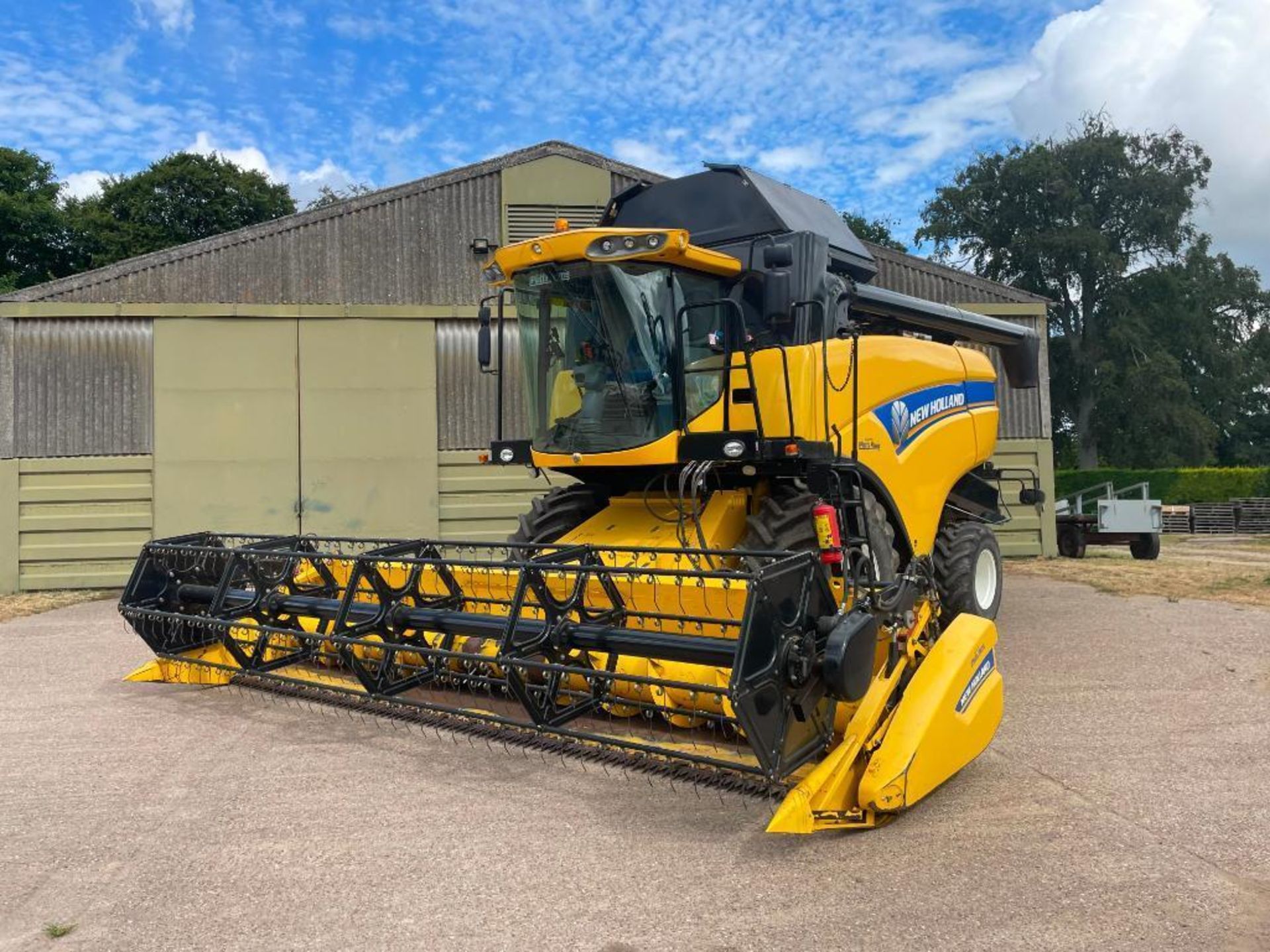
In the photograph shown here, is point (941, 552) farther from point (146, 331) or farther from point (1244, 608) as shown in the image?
point (146, 331)

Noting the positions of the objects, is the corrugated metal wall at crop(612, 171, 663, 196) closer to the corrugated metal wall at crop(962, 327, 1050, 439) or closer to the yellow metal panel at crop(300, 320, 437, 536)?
the yellow metal panel at crop(300, 320, 437, 536)

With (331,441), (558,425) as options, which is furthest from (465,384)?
(558,425)

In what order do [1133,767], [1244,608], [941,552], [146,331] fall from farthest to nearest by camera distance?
[146,331]
[1244,608]
[941,552]
[1133,767]

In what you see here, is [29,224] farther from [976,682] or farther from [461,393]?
[976,682]

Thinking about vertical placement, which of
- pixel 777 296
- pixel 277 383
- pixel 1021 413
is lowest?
pixel 1021 413

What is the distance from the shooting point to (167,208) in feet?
102

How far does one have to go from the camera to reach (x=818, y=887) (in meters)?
3.17

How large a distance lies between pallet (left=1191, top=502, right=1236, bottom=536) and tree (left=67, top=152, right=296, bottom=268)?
3228 cm

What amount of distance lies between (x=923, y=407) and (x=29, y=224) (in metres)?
31.5

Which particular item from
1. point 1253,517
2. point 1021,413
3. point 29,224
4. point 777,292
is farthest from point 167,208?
point 1253,517

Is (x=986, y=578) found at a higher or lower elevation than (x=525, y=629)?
lower

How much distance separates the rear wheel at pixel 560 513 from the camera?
617 cm

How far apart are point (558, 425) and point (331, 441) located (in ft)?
24.3

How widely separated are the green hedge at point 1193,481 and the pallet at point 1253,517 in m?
4.21
